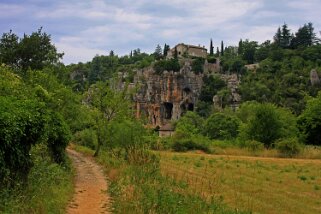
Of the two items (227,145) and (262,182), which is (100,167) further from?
(227,145)

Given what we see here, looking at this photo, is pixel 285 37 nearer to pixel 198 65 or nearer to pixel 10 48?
pixel 198 65

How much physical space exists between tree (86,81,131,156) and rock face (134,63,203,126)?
3405 inches

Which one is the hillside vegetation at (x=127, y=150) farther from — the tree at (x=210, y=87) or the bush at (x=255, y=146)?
the tree at (x=210, y=87)

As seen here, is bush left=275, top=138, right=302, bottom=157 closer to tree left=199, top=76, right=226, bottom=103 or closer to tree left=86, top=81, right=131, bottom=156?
tree left=86, top=81, right=131, bottom=156

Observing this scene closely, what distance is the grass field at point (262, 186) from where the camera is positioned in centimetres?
1451

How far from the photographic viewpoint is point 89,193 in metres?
15.6

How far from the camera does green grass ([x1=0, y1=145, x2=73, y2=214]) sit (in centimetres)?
943

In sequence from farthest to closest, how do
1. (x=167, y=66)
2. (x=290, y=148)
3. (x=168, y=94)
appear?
(x=167, y=66)
(x=168, y=94)
(x=290, y=148)

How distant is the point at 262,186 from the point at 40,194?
10.9 meters

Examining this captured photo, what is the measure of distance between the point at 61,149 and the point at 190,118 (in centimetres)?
7349

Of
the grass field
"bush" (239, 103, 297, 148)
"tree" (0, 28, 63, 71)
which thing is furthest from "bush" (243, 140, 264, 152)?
"tree" (0, 28, 63, 71)

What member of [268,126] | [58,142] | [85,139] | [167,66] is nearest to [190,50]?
[167,66]

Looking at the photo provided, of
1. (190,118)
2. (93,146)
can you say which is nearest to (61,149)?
(93,146)

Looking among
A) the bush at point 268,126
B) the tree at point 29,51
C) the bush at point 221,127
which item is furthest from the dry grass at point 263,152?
the bush at point 221,127
